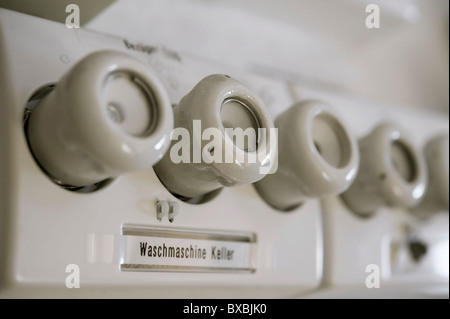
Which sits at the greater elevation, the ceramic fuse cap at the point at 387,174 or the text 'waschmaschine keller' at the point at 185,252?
the ceramic fuse cap at the point at 387,174

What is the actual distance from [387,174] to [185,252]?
0.61 feet

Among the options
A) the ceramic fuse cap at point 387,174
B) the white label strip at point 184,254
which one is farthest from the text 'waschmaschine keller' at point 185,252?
the ceramic fuse cap at point 387,174

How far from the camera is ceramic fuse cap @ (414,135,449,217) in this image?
0.49 meters

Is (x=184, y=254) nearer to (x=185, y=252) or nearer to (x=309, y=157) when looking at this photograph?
(x=185, y=252)

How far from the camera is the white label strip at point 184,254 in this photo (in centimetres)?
33

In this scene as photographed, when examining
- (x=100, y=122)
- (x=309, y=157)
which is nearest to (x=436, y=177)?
(x=309, y=157)

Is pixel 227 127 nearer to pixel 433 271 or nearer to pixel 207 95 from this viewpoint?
pixel 207 95

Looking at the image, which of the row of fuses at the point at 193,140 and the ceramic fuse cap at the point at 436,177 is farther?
the ceramic fuse cap at the point at 436,177

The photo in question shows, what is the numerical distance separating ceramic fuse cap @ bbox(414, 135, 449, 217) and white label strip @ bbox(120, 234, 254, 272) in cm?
22

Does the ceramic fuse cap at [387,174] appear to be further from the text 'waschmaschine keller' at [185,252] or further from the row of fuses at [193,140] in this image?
the text 'waschmaschine keller' at [185,252]

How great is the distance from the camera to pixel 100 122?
0.87 feet

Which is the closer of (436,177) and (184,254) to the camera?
(184,254)

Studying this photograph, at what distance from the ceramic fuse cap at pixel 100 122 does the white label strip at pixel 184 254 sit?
0.17ft
